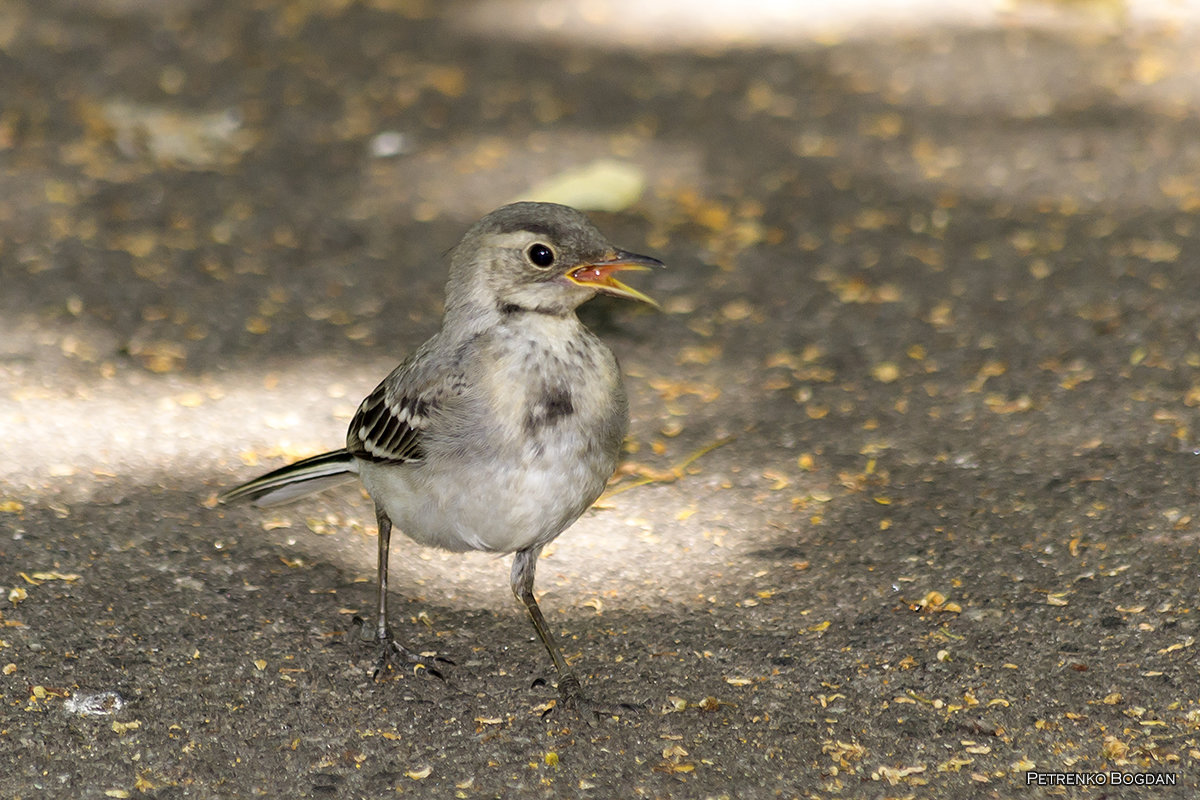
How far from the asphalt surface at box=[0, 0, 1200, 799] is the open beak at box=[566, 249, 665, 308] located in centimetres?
Answer: 113

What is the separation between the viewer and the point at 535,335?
3854 mm

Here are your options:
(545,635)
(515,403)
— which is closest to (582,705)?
(545,635)

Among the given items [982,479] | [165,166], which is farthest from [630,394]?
[165,166]

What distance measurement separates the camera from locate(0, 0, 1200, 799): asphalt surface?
385 cm

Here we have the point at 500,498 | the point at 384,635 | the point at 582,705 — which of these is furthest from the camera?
the point at 384,635

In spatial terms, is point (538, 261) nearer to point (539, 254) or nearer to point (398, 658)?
point (539, 254)

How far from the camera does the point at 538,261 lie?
3.84m

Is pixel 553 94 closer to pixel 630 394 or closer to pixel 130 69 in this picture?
pixel 130 69

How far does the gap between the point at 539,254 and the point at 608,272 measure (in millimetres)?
229

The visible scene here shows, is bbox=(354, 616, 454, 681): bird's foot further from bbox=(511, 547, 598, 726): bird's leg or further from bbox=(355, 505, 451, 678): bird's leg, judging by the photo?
bbox=(511, 547, 598, 726): bird's leg


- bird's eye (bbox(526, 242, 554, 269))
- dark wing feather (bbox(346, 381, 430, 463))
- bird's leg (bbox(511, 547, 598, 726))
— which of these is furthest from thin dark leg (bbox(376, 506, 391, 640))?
bird's eye (bbox(526, 242, 554, 269))

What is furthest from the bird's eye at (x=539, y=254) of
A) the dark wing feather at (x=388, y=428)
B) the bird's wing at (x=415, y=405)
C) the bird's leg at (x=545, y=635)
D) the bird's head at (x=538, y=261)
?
the bird's leg at (x=545, y=635)

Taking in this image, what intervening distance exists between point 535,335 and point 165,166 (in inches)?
188

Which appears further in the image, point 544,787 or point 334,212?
point 334,212
